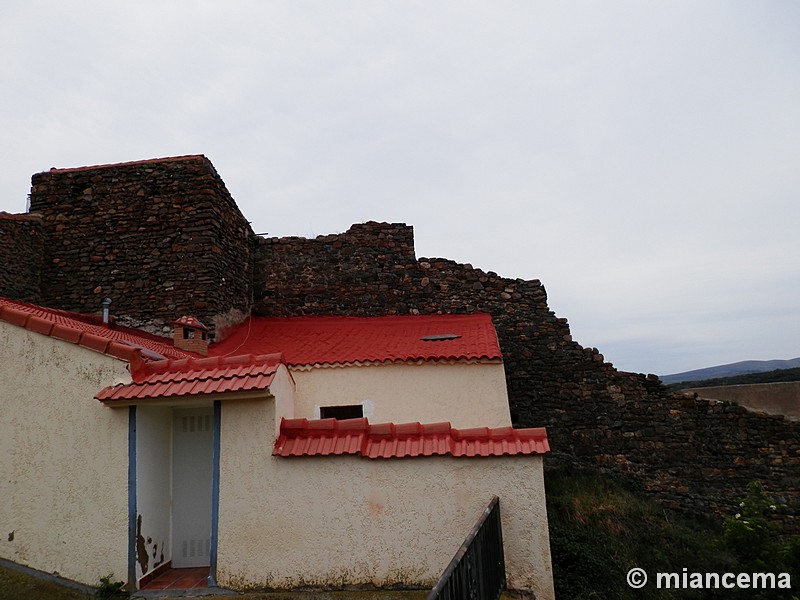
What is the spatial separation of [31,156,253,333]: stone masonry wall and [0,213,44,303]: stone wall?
0.16 meters

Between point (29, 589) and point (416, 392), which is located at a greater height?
point (416, 392)

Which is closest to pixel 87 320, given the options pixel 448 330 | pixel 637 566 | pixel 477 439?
pixel 448 330

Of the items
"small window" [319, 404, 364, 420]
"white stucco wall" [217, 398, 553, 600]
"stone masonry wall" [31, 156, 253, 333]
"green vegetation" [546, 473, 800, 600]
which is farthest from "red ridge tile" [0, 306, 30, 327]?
"green vegetation" [546, 473, 800, 600]

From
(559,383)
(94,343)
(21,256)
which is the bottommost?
(559,383)

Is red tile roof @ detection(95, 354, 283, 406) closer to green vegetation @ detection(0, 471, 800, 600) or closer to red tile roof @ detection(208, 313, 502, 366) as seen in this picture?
green vegetation @ detection(0, 471, 800, 600)

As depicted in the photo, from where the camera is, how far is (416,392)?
8.33 meters

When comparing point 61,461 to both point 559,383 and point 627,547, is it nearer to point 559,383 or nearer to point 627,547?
point 627,547

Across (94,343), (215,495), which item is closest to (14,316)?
(94,343)

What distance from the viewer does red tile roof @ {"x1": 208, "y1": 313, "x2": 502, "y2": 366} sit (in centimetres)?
848

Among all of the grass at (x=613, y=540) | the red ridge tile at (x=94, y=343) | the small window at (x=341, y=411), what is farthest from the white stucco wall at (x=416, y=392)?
the red ridge tile at (x=94, y=343)

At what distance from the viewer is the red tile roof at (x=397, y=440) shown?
5.20m

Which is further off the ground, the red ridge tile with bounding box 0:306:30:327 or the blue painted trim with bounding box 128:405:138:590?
the red ridge tile with bounding box 0:306:30:327

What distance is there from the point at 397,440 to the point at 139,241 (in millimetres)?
7306

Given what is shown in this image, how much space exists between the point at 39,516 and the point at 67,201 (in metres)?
7.18
